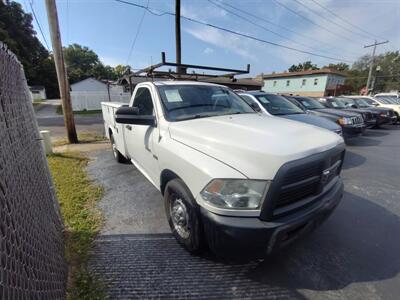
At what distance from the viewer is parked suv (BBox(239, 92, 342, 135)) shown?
18.8ft

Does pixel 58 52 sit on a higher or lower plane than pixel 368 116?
higher

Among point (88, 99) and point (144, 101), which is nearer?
point (144, 101)

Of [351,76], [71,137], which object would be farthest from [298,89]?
[71,137]

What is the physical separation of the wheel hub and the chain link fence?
1.20 meters

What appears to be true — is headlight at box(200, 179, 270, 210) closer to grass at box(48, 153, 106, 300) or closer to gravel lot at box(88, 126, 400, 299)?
gravel lot at box(88, 126, 400, 299)

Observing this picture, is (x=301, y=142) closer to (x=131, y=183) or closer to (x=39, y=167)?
(x=39, y=167)

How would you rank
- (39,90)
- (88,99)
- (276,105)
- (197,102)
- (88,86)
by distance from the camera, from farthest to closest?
1. (39,90)
2. (88,86)
3. (88,99)
4. (276,105)
5. (197,102)

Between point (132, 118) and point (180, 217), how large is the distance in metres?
1.41

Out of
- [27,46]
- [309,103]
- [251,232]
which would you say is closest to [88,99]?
[309,103]

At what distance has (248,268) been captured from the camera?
2.37m

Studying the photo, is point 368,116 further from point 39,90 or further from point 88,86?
point 39,90

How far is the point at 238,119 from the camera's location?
2836 millimetres

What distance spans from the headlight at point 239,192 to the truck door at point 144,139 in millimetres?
1323

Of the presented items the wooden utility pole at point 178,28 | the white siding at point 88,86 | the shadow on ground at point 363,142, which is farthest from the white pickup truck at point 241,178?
the white siding at point 88,86
